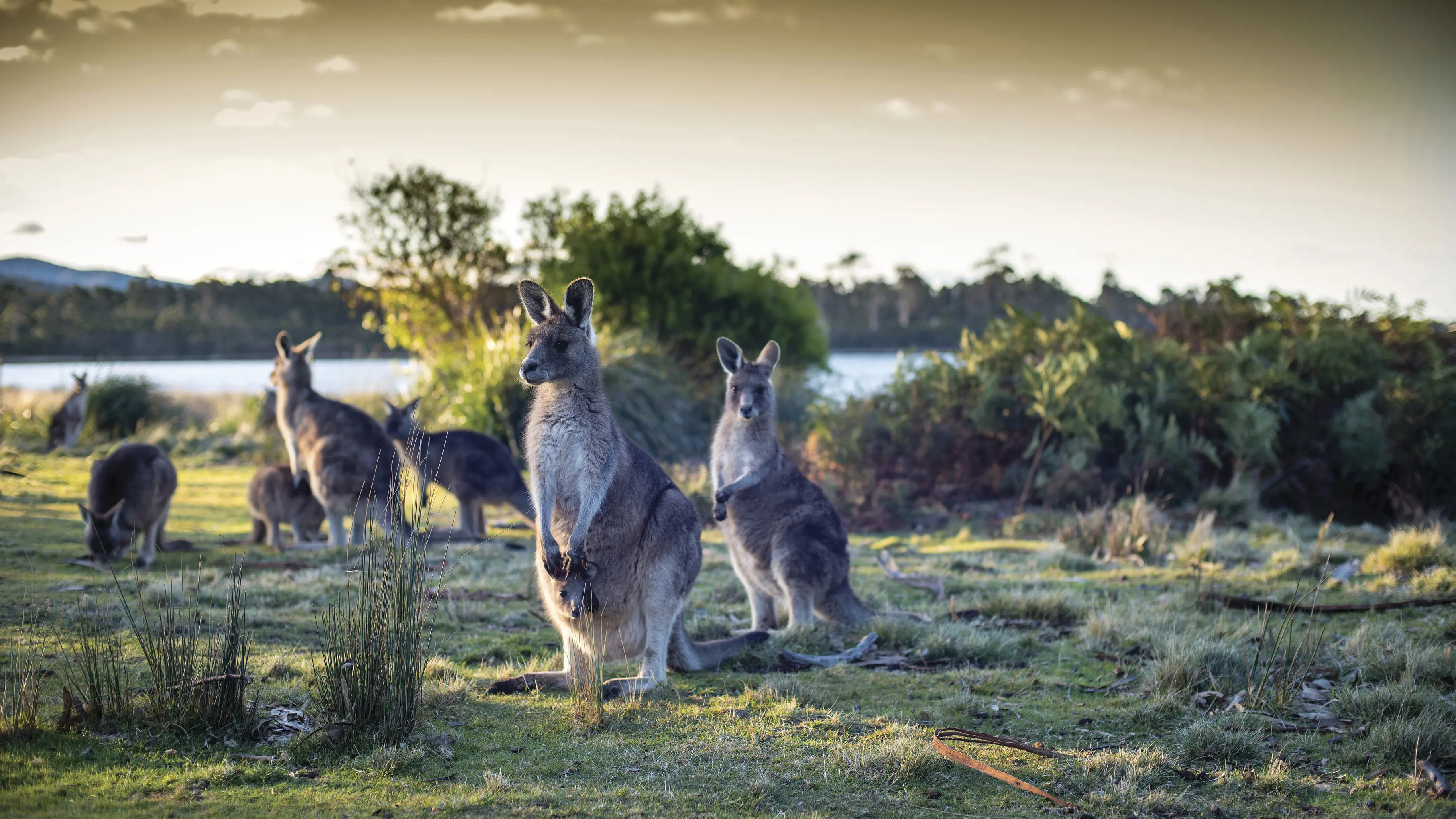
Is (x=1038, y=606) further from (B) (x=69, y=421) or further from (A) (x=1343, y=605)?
(B) (x=69, y=421)

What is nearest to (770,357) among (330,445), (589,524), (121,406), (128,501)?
(589,524)

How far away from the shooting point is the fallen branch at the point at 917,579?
750 cm

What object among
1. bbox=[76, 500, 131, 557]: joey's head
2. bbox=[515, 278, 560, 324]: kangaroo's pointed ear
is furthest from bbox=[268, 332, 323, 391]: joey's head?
bbox=[515, 278, 560, 324]: kangaroo's pointed ear

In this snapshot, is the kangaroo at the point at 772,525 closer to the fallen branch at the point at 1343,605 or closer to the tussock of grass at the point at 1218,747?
the tussock of grass at the point at 1218,747

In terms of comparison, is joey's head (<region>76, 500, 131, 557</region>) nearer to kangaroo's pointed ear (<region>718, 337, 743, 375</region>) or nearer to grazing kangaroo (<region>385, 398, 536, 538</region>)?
grazing kangaroo (<region>385, 398, 536, 538</region>)

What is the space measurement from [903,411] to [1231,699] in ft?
26.8

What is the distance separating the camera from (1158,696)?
4762 millimetres

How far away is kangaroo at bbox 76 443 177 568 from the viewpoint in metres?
7.02

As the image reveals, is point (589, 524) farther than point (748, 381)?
No

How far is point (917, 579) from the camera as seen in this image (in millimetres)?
7867

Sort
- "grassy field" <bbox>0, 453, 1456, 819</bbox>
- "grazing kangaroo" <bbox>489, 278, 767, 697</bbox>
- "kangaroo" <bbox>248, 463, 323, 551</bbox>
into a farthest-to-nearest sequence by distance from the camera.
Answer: "kangaroo" <bbox>248, 463, 323, 551</bbox>
"grazing kangaroo" <bbox>489, 278, 767, 697</bbox>
"grassy field" <bbox>0, 453, 1456, 819</bbox>

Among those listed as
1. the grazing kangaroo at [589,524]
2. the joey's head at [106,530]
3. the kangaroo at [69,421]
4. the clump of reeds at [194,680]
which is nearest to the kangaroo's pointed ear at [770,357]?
the grazing kangaroo at [589,524]

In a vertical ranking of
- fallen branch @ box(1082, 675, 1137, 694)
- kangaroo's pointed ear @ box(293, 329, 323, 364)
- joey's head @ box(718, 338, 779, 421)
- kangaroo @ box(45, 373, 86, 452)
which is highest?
kangaroo's pointed ear @ box(293, 329, 323, 364)

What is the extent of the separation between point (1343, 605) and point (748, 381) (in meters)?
4.34
